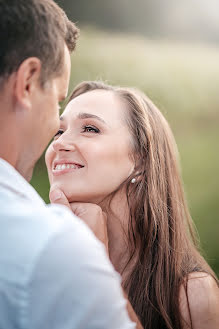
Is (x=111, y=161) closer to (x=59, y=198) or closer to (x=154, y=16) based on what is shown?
(x=59, y=198)

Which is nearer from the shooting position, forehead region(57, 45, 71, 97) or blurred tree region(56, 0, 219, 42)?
forehead region(57, 45, 71, 97)

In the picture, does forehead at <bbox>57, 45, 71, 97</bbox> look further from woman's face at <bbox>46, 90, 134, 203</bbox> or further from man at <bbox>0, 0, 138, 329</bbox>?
woman's face at <bbox>46, 90, 134, 203</bbox>

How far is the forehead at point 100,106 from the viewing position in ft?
4.97

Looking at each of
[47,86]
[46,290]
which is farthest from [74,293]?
[47,86]

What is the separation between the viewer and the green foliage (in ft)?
8.82

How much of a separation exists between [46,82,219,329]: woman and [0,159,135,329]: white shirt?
0.70 metres

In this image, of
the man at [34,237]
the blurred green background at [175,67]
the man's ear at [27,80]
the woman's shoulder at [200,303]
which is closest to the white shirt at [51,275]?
the man at [34,237]

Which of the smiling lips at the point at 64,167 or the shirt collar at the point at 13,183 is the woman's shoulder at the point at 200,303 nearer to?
the smiling lips at the point at 64,167

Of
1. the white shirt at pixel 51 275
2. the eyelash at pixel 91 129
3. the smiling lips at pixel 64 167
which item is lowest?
the smiling lips at pixel 64 167

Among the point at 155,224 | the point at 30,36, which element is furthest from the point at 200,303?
the point at 30,36

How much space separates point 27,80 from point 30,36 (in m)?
0.09

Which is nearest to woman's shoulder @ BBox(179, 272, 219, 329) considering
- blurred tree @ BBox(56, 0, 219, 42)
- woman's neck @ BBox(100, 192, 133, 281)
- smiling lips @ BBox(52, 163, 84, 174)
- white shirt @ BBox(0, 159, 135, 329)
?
woman's neck @ BBox(100, 192, 133, 281)

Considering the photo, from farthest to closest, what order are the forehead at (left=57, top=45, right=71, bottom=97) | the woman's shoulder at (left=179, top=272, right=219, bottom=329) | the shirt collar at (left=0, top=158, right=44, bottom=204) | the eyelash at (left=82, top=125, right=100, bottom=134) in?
the eyelash at (left=82, top=125, right=100, bottom=134)
the woman's shoulder at (left=179, top=272, right=219, bottom=329)
the forehead at (left=57, top=45, right=71, bottom=97)
the shirt collar at (left=0, top=158, right=44, bottom=204)

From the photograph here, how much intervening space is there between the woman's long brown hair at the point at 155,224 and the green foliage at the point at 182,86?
3.44 feet
